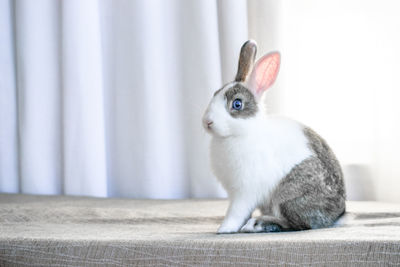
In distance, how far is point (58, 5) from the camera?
7.47ft

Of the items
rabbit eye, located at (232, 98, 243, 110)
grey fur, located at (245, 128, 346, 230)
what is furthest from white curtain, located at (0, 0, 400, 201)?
rabbit eye, located at (232, 98, 243, 110)

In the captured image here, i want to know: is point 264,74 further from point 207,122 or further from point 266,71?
point 207,122

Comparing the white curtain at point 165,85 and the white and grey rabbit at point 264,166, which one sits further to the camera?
the white curtain at point 165,85

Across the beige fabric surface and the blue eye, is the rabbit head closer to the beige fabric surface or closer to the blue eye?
the blue eye

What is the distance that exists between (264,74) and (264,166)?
19 centimetres

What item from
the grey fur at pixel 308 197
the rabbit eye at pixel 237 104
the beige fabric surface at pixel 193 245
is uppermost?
the rabbit eye at pixel 237 104

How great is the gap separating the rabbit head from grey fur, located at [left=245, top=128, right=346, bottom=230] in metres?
0.13

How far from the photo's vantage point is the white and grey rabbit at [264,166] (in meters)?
1.13

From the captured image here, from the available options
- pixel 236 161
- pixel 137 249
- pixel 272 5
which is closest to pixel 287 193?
pixel 236 161

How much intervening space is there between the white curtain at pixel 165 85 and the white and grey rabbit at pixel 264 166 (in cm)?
71

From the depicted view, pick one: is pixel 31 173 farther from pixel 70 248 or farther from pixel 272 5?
pixel 70 248

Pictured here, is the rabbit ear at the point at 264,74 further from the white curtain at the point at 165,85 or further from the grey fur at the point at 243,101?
the white curtain at the point at 165,85

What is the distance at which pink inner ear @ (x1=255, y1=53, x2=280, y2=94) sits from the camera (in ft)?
3.87

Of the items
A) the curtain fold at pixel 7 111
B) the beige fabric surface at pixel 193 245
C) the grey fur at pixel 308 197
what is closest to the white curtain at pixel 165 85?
the curtain fold at pixel 7 111
